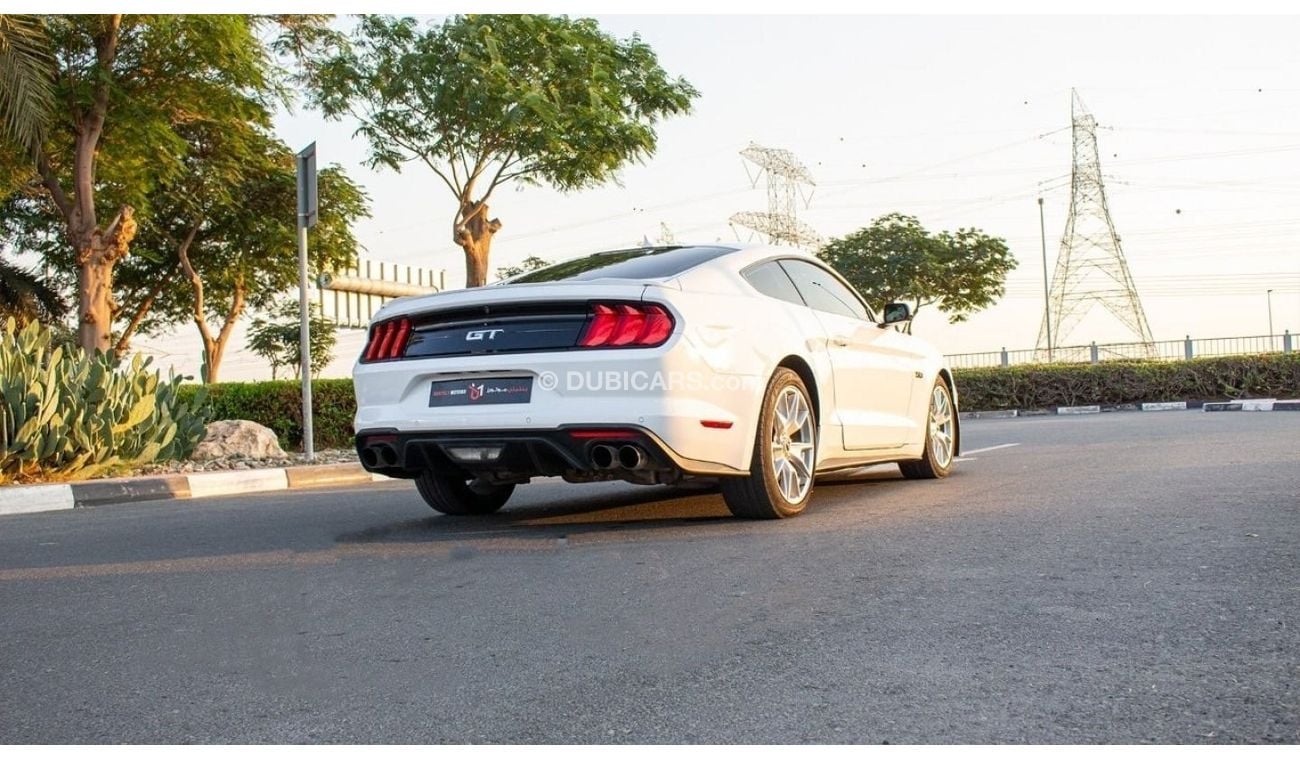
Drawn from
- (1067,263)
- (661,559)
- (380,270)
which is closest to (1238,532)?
(661,559)

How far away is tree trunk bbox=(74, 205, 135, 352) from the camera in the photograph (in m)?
18.8

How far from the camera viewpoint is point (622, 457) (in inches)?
219

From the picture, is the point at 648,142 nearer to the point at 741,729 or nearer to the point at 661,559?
the point at 661,559

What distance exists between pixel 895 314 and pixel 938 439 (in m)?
1.33

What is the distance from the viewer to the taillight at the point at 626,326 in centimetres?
560

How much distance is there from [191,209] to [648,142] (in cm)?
1135

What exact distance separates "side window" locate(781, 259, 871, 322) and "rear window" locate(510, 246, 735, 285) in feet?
1.96

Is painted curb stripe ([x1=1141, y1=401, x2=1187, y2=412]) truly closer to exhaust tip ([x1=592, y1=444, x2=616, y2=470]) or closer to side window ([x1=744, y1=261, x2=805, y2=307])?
side window ([x1=744, y1=261, x2=805, y2=307])

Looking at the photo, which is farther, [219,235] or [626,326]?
[219,235]

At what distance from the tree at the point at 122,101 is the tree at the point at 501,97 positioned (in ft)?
11.7

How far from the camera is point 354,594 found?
14.9ft

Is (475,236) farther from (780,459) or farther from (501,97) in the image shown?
(780,459)

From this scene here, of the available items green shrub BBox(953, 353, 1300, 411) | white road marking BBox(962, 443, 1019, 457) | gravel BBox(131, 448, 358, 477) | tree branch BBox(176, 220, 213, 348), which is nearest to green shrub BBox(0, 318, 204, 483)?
gravel BBox(131, 448, 358, 477)


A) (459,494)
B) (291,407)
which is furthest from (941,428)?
(291,407)
